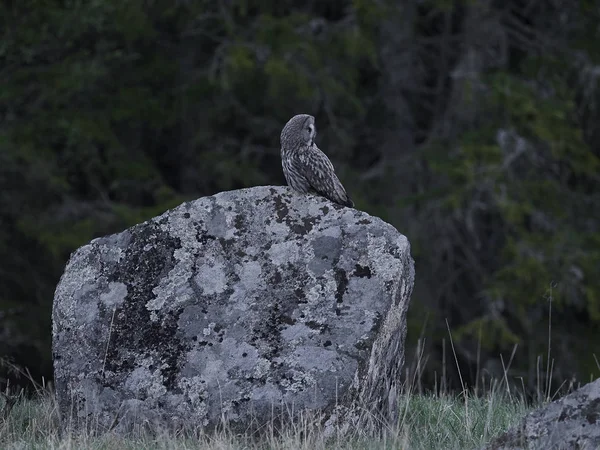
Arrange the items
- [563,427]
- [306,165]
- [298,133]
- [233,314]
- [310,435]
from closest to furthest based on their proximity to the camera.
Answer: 1. [563,427]
2. [310,435]
3. [233,314]
4. [306,165]
5. [298,133]

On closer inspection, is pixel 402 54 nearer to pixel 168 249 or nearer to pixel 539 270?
pixel 539 270

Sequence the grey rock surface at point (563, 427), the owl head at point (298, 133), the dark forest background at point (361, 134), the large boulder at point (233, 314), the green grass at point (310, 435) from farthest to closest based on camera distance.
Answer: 1. the dark forest background at point (361, 134)
2. the owl head at point (298, 133)
3. the large boulder at point (233, 314)
4. the green grass at point (310, 435)
5. the grey rock surface at point (563, 427)

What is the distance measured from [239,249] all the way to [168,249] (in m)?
0.40

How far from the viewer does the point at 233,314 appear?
6.33 m

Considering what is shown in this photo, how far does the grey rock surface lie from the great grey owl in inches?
102

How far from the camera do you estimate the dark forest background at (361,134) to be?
1477 cm

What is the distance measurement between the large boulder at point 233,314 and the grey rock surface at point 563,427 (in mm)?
1183

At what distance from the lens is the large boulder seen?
603 centimetres

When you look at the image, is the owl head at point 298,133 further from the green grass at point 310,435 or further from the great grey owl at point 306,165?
the green grass at point 310,435

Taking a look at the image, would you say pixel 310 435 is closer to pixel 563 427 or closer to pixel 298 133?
pixel 563 427

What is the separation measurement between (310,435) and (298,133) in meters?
2.49

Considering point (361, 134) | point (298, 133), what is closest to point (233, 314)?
point (298, 133)

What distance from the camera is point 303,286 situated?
6328 millimetres

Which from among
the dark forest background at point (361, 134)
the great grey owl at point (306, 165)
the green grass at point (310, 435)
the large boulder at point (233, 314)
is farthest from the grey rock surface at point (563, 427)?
the dark forest background at point (361, 134)
